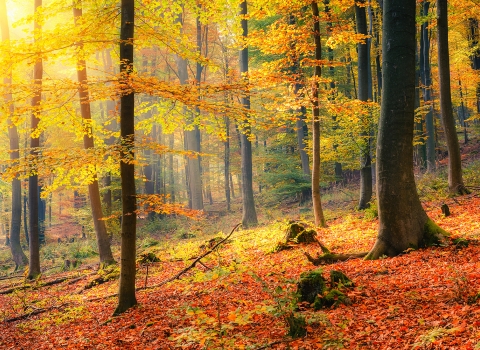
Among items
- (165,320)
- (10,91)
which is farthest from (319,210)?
(10,91)

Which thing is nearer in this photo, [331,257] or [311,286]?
[311,286]

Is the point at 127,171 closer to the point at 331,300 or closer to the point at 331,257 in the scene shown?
the point at 331,300

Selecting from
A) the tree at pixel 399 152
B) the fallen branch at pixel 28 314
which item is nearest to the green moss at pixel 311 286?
the tree at pixel 399 152

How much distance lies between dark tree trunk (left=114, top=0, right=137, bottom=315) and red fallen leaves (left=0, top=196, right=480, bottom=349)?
526mm

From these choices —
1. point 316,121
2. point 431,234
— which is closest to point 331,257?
point 431,234

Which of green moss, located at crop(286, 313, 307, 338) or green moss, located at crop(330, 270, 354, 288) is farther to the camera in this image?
green moss, located at crop(330, 270, 354, 288)

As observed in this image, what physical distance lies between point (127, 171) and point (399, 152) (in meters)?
5.39

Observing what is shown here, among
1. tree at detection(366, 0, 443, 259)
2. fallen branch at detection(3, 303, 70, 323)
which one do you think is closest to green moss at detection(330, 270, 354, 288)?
tree at detection(366, 0, 443, 259)

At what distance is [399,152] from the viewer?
708cm

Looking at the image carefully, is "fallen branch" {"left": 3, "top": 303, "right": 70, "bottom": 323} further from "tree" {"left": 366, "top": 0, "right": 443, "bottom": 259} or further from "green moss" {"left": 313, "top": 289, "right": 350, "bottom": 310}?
"tree" {"left": 366, "top": 0, "right": 443, "bottom": 259}

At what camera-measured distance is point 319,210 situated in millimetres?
11898

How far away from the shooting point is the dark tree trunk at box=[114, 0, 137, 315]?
6.62 metres

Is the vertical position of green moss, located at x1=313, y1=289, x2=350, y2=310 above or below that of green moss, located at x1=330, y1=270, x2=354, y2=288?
below

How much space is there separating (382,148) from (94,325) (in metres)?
6.70
